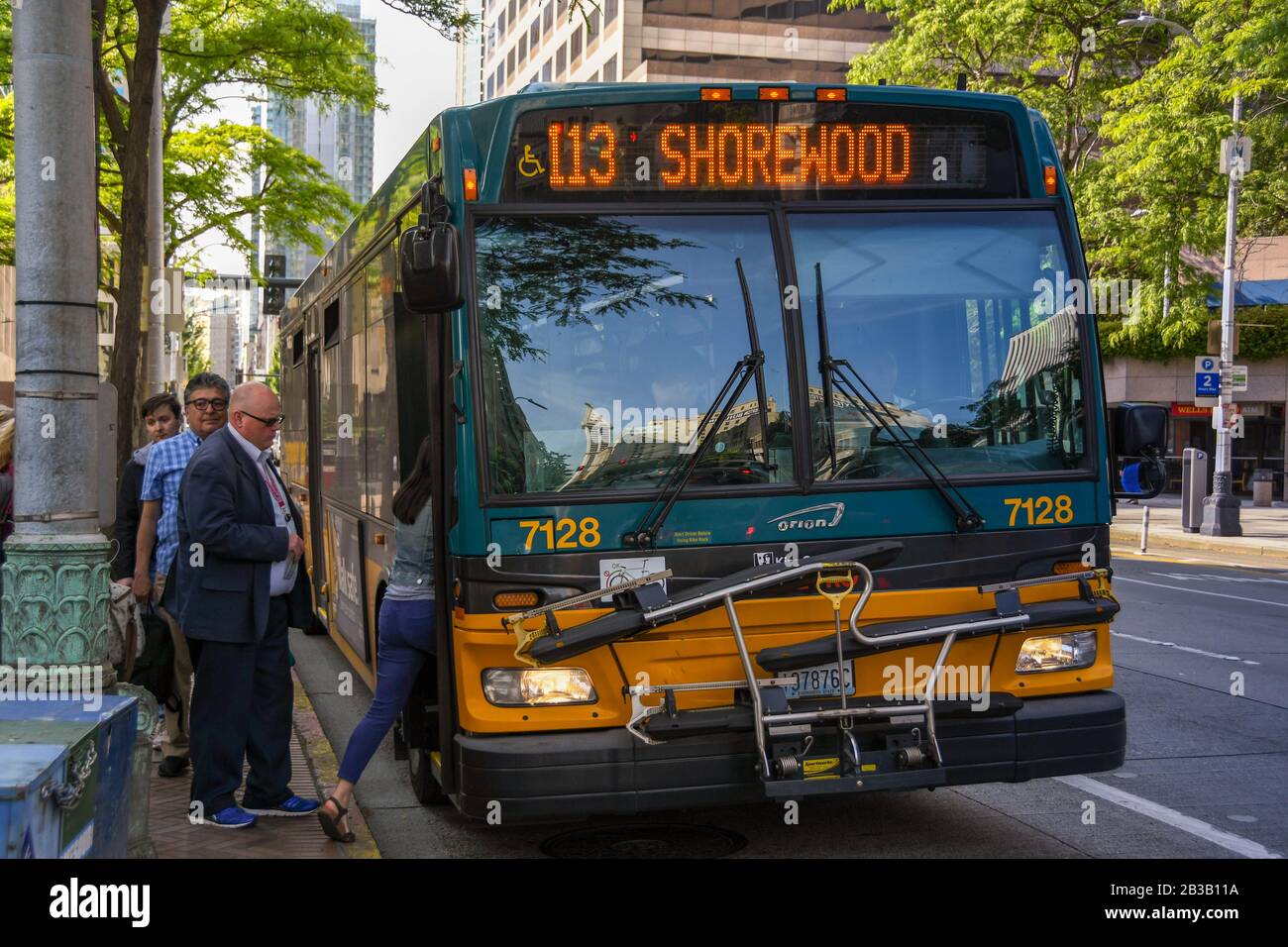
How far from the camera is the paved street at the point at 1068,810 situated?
19.6ft

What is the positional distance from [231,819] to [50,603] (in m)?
1.65

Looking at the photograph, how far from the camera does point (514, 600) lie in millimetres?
5145

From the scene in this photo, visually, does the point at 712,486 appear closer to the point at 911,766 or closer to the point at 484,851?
the point at 911,766

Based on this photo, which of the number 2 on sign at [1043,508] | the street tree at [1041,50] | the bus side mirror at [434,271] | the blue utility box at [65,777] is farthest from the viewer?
the street tree at [1041,50]

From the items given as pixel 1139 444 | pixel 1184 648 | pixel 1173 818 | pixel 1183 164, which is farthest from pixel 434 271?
pixel 1183 164

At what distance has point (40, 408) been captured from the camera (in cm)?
474

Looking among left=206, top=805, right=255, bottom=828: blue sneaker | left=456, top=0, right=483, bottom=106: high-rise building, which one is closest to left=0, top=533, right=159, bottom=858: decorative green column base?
left=206, top=805, right=255, bottom=828: blue sneaker

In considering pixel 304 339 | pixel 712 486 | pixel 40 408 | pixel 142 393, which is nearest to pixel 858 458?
pixel 712 486

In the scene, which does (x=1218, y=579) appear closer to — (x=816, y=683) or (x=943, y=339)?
(x=943, y=339)

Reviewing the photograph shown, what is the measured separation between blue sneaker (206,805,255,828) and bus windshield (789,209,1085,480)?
111 inches

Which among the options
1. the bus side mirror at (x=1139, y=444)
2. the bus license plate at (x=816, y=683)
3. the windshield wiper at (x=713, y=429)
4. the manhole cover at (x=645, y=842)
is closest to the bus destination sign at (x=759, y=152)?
the windshield wiper at (x=713, y=429)

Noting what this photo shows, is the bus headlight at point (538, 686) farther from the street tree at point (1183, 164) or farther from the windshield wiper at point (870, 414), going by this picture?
the street tree at point (1183, 164)

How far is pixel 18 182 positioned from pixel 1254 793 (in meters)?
6.03

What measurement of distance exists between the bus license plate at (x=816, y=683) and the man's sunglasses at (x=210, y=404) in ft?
10.9
